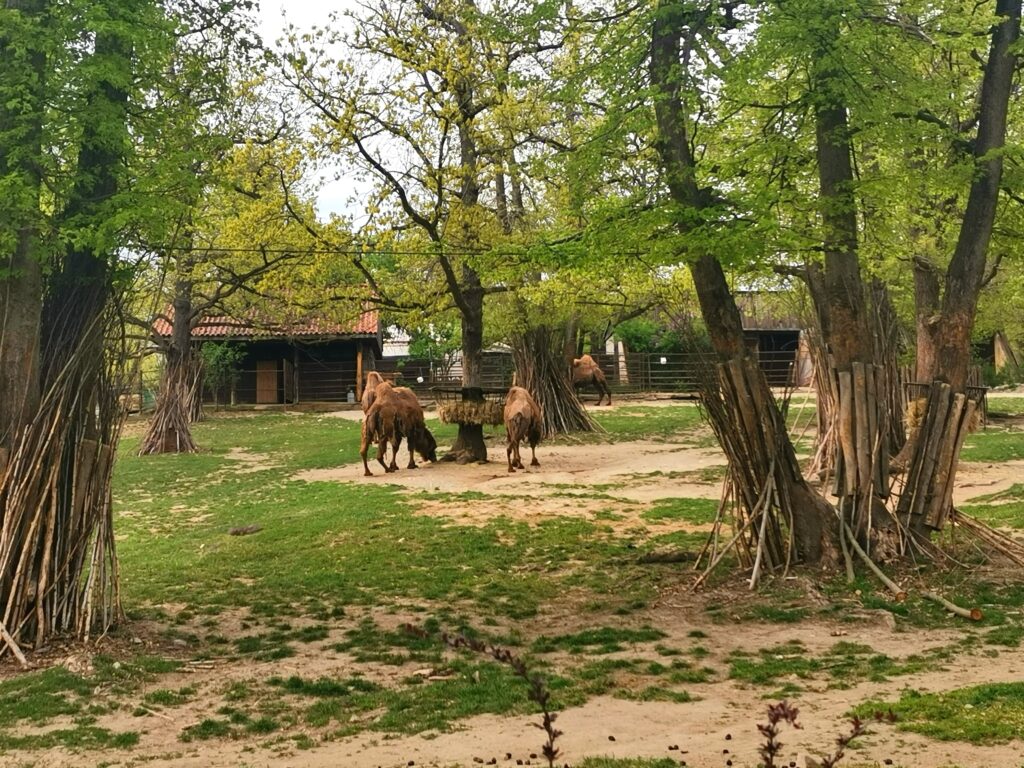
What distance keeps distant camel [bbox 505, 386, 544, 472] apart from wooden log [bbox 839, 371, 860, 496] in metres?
8.11

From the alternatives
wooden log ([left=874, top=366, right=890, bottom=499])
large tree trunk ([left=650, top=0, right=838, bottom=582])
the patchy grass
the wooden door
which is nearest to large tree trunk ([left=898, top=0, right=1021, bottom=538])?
wooden log ([left=874, top=366, right=890, bottom=499])

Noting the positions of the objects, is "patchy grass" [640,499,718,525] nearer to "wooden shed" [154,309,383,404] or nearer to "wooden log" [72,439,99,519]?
"wooden log" [72,439,99,519]

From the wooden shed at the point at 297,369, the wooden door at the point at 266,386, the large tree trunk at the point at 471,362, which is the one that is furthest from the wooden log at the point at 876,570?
the wooden door at the point at 266,386

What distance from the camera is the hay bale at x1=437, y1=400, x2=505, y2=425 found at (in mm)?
16953

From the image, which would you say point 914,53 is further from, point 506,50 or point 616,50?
point 506,50

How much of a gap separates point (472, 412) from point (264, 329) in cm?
1555

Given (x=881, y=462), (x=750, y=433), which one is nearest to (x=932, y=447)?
(x=881, y=462)

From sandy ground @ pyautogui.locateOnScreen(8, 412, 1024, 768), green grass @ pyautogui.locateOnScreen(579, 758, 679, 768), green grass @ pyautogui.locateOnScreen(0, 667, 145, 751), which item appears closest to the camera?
green grass @ pyautogui.locateOnScreen(579, 758, 679, 768)

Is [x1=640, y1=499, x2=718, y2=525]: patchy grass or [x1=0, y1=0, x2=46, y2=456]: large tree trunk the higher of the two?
[x1=0, y1=0, x2=46, y2=456]: large tree trunk

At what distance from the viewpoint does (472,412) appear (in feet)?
55.6

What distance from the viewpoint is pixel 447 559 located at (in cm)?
981

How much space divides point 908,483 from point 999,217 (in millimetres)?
3205

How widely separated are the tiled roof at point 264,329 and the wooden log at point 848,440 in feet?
68.1

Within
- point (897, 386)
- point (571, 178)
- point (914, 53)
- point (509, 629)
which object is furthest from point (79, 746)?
point (897, 386)
